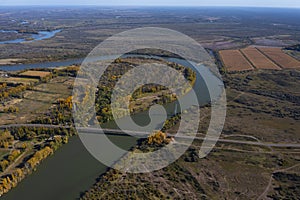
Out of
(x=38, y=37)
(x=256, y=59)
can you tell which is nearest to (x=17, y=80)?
(x=256, y=59)

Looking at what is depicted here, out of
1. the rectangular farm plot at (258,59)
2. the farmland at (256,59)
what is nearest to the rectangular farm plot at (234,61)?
the farmland at (256,59)

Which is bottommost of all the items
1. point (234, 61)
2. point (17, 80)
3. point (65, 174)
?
point (65, 174)

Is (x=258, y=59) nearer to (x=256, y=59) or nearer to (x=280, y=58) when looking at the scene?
(x=256, y=59)

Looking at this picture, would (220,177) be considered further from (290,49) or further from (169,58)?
(290,49)

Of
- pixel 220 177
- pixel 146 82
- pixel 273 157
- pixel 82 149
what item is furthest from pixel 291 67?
pixel 82 149

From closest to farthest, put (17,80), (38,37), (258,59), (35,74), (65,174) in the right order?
(65,174) → (17,80) → (35,74) → (258,59) → (38,37)

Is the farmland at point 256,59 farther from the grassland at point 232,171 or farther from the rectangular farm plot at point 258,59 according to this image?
the grassland at point 232,171

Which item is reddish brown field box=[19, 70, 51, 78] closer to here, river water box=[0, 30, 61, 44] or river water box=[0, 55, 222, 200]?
river water box=[0, 55, 222, 200]
